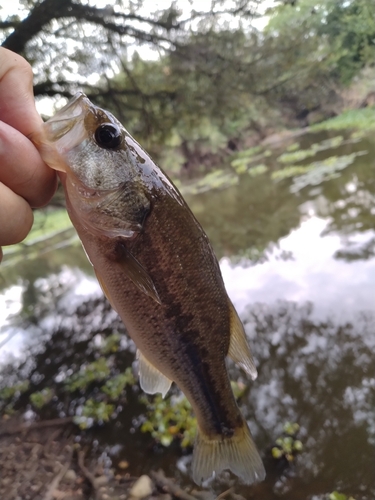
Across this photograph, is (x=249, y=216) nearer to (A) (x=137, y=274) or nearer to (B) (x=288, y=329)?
(B) (x=288, y=329)

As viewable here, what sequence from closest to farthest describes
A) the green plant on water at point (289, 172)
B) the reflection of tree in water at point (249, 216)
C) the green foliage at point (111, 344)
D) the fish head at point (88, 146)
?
the fish head at point (88, 146), the green foliage at point (111, 344), the reflection of tree in water at point (249, 216), the green plant on water at point (289, 172)

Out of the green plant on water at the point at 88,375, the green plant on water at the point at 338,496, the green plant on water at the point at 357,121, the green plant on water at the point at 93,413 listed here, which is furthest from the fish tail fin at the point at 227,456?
the green plant on water at the point at 357,121

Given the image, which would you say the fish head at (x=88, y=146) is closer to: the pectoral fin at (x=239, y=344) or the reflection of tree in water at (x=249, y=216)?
the pectoral fin at (x=239, y=344)

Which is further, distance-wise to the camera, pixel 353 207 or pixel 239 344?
pixel 353 207

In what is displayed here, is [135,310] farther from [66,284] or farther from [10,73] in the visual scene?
[66,284]

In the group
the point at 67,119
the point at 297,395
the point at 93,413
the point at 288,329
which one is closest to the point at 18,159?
the point at 67,119

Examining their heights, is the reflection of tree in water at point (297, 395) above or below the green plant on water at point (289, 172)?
above
